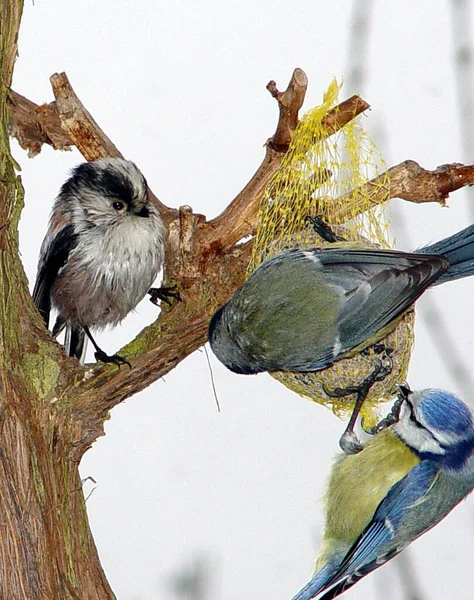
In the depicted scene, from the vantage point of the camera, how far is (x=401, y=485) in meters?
1.58

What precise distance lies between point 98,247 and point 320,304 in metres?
0.55

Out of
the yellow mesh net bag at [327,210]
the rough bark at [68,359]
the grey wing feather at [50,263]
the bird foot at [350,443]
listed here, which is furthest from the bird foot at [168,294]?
the bird foot at [350,443]

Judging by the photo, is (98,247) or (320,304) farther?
(98,247)

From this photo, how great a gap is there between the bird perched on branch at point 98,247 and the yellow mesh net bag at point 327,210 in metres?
0.30

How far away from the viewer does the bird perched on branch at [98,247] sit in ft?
5.55

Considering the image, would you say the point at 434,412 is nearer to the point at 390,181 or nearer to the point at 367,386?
the point at 367,386

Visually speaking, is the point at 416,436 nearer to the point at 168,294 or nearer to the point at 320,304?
the point at 320,304

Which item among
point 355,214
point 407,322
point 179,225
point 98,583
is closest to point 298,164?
point 355,214

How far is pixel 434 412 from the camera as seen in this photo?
1507mm

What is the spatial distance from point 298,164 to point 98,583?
2.68ft

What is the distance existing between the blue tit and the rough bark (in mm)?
417

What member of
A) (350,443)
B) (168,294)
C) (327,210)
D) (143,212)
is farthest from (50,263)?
(350,443)

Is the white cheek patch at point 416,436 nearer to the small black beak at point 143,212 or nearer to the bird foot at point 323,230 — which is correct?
the bird foot at point 323,230

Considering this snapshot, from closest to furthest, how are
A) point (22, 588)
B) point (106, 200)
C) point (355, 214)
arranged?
point (22, 588) → point (355, 214) → point (106, 200)
